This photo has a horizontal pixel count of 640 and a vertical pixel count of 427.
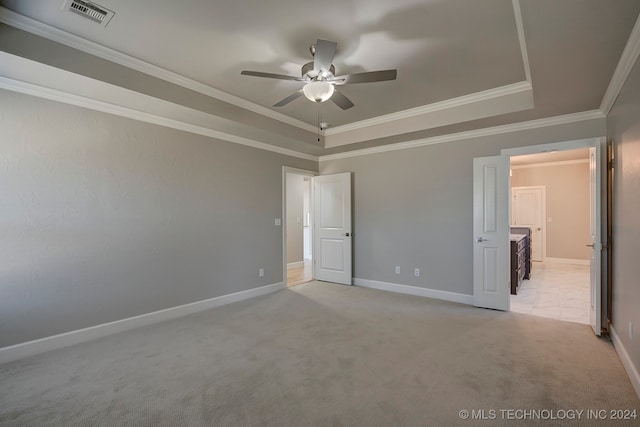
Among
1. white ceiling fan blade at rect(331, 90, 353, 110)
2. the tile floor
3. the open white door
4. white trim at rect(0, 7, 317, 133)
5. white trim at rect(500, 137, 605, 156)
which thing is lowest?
the tile floor

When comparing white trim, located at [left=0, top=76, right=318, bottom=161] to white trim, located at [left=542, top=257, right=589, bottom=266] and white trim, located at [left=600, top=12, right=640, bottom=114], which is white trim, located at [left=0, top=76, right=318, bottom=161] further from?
white trim, located at [left=542, top=257, right=589, bottom=266]

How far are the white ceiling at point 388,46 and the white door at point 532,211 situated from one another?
5400 millimetres

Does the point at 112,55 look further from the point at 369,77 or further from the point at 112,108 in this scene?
the point at 369,77

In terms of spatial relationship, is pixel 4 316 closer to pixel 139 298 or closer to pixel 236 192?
pixel 139 298

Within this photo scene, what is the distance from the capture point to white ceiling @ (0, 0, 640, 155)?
6.73 ft

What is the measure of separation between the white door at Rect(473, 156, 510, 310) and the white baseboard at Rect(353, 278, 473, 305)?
0.71 ft

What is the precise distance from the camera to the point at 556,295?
4.66 metres

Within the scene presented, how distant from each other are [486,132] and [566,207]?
526 cm

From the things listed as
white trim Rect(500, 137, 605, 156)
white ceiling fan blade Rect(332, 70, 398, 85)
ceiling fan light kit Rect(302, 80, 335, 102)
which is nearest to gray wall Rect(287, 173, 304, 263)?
white trim Rect(500, 137, 605, 156)

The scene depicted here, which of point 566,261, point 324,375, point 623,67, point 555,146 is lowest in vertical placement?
point 324,375

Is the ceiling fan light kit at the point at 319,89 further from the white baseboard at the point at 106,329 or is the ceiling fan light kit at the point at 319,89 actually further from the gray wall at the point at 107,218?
the white baseboard at the point at 106,329

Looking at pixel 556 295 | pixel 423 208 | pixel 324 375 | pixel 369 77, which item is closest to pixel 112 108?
pixel 369 77

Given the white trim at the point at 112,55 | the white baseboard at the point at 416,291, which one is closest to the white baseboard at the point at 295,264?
the white baseboard at the point at 416,291

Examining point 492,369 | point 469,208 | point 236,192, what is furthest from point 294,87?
point 492,369
